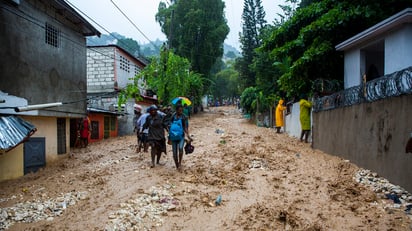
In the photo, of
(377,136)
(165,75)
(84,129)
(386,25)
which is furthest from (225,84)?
(377,136)

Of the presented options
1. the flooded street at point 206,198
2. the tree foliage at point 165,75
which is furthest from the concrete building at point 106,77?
the flooded street at point 206,198

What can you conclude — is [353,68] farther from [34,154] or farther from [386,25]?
[34,154]

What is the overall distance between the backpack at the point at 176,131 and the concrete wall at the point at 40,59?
189 inches

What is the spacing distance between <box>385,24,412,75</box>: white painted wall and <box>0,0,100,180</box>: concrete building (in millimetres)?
9140

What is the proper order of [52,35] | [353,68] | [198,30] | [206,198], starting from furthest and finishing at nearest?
1. [198,30]
2. [353,68]
3. [52,35]
4. [206,198]

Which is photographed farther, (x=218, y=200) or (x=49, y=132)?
(x=49, y=132)

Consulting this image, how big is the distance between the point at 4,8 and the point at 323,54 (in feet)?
35.6

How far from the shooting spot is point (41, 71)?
401 inches

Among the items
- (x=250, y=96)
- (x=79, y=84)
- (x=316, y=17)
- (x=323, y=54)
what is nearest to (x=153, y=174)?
(x=79, y=84)

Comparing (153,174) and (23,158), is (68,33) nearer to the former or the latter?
(23,158)

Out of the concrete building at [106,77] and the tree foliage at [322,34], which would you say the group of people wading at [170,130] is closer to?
the tree foliage at [322,34]

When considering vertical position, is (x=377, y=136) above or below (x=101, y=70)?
below

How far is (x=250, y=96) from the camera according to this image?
93.0 feet

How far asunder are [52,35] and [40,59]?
126 centimetres
